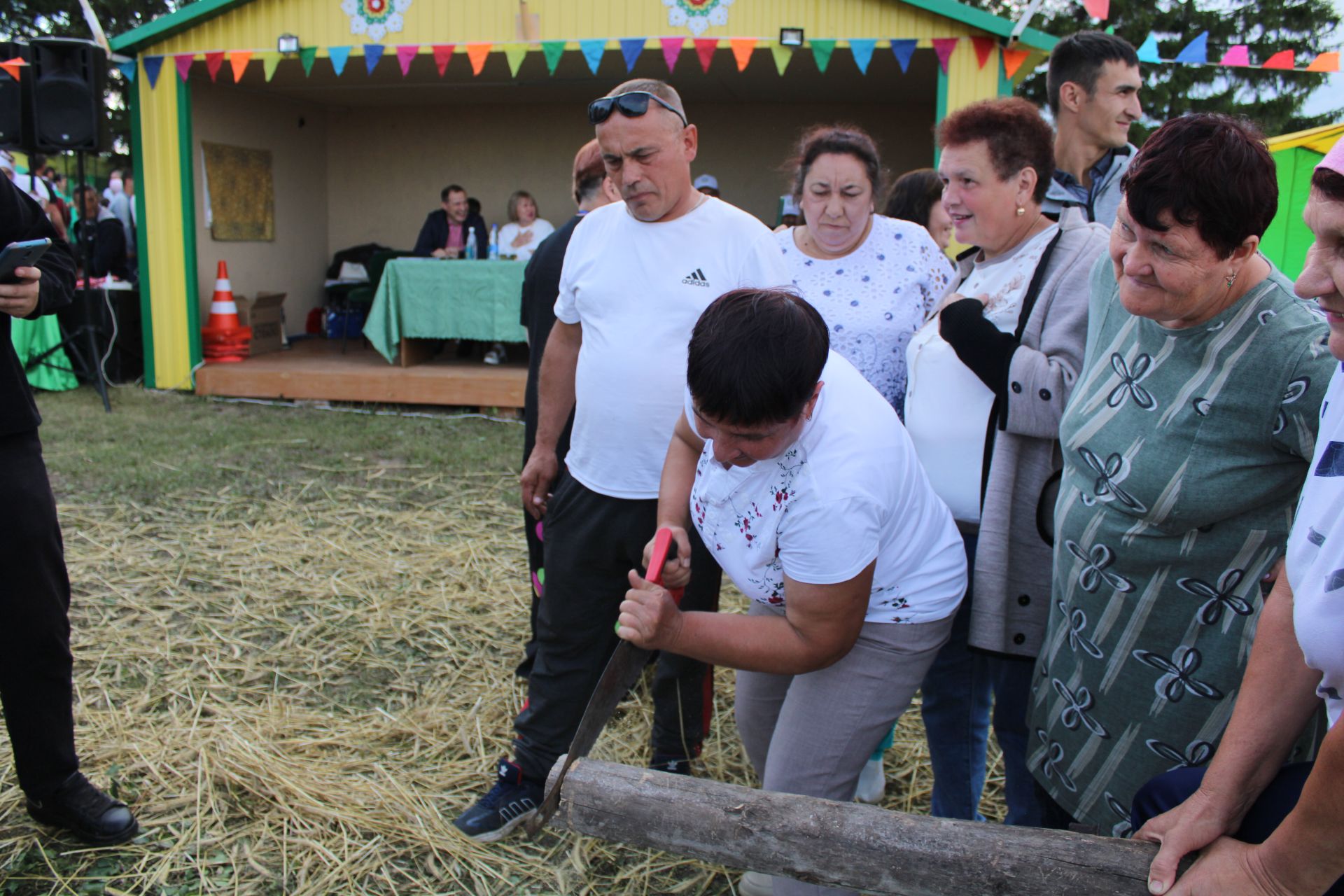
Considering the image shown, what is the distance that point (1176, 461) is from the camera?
5.41 feet

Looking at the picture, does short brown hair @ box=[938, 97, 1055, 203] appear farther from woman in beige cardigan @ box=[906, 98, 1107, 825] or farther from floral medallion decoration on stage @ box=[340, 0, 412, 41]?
floral medallion decoration on stage @ box=[340, 0, 412, 41]

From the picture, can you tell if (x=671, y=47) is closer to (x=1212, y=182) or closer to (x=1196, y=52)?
(x=1196, y=52)

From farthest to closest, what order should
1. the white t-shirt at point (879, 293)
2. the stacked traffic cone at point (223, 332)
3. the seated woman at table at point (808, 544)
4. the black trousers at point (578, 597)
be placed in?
the stacked traffic cone at point (223, 332)
the white t-shirt at point (879, 293)
the black trousers at point (578, 597)
the seated woman at table at point (808, 544)

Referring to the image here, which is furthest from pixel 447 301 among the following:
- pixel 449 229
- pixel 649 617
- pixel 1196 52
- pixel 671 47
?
pixel 649 617

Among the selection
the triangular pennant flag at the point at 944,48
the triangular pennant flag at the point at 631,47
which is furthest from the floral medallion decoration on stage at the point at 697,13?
the triangular pennant flag at the point at 944,48

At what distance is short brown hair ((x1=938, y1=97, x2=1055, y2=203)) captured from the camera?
233 centimetres

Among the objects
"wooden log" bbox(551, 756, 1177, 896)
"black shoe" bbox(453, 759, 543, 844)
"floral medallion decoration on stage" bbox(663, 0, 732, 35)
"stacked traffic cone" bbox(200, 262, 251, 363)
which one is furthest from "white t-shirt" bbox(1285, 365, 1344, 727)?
"stacked traffic cone" bbox(200, 262, 251, 363)

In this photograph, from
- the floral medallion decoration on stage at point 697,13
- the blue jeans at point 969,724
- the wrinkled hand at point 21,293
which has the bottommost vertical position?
the blue jeans at point 969,724

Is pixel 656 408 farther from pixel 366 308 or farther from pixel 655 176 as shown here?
pixel 366 308

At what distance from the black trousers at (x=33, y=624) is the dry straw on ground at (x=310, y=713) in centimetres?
30

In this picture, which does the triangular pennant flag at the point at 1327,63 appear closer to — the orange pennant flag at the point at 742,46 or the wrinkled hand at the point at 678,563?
the orange pennant flag at the point at 742,46

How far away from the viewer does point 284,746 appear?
10.5ft

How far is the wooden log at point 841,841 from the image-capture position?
57.7 inches

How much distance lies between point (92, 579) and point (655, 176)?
354 centimetres
